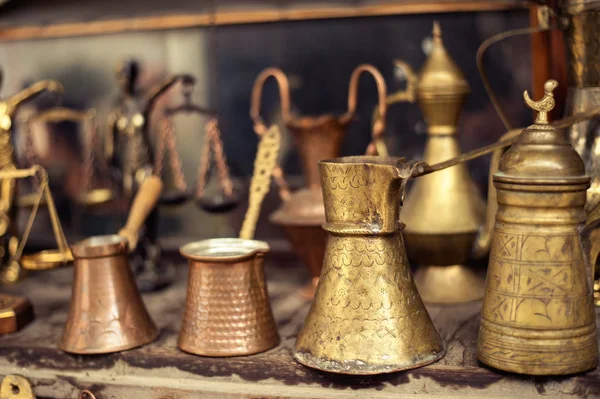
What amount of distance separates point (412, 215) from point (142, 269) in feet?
2.38

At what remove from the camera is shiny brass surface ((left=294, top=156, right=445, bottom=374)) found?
1223 mm

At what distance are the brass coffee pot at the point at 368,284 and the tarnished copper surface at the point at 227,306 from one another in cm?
14

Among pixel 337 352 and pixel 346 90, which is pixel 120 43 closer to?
pixel 346 90

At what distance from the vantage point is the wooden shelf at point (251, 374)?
4.03 feet

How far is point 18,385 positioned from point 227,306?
45 centimetres

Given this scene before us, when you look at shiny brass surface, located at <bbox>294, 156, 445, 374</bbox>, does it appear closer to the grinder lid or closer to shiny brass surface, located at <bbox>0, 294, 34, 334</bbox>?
the grinder lid

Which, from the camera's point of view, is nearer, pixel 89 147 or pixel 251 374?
pixel 251 374

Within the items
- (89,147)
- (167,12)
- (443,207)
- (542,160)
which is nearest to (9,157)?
(89,147)

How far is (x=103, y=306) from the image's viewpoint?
1.43 m

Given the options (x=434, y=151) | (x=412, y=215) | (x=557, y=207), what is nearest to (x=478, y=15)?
(x=434, y=151)

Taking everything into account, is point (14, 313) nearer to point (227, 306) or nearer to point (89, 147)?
point (227, 306)

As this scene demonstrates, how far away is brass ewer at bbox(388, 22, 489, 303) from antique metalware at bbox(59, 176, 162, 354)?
594mm

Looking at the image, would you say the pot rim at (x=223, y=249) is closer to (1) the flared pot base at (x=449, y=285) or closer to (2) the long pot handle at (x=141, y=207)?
(2) the long pot handle at (x=141, y=207)

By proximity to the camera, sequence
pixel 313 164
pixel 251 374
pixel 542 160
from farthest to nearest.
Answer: pixel 313 164, pixel 251 374, pixel 542 160
